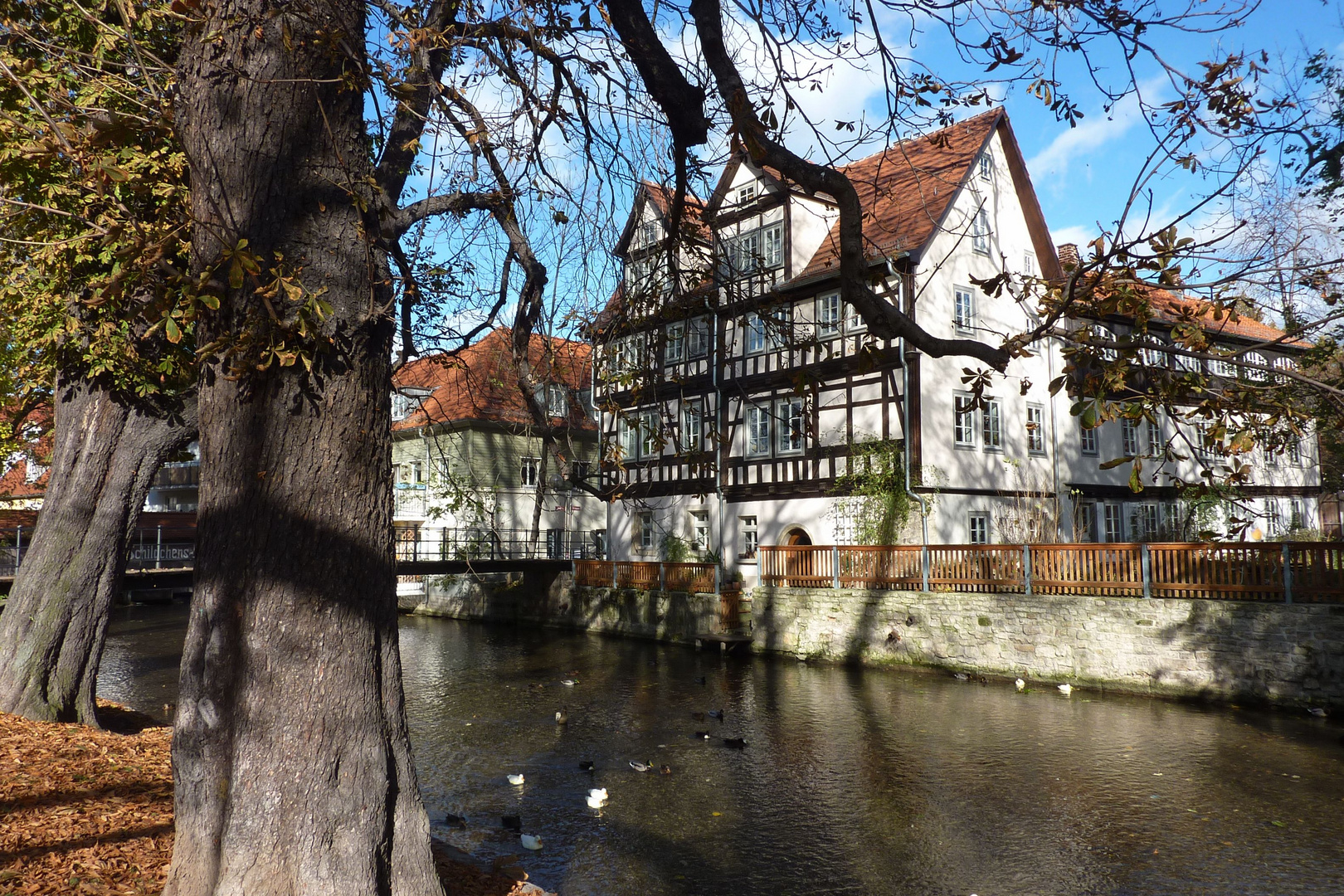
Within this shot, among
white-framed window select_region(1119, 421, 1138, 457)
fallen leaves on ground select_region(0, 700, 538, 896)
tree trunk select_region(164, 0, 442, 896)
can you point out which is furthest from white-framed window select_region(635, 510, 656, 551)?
tree trunk select_region(164, 0, 442, 896)

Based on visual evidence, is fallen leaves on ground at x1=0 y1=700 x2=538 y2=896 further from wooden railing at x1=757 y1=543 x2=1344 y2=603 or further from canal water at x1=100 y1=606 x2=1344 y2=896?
wooden railing at x1=757 y1=543 x2=1344 y2=603

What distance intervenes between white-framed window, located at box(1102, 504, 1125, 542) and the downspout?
711 centimetres

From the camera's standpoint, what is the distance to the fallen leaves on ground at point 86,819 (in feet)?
12.6

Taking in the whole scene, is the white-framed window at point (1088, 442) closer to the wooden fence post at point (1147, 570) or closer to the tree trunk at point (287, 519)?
the wooden fence post at point (1147, 570)

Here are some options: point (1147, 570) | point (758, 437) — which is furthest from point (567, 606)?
point (1147, 570)

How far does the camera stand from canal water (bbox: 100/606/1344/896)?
6871 mm

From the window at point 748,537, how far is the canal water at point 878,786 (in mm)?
6716

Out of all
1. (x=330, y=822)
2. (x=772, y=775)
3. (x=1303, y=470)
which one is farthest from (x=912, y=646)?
(x=1303, y=470)

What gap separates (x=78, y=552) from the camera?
24.4 ft

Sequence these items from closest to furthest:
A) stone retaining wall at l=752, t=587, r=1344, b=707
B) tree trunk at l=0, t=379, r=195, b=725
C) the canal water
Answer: the canal water
tree trunk at l=0, t=379, r=195, b=725
stone retaining wall at l=752, t=587, r=1344, b=707

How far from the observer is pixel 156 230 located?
423 cm

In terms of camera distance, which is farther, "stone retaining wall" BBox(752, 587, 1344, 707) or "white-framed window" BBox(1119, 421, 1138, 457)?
"white-framed window" BBox(1119, 421, 1138, 457)

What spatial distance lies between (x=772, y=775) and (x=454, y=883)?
231 inches

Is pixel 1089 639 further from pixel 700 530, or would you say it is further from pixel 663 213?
pixel 663 213
